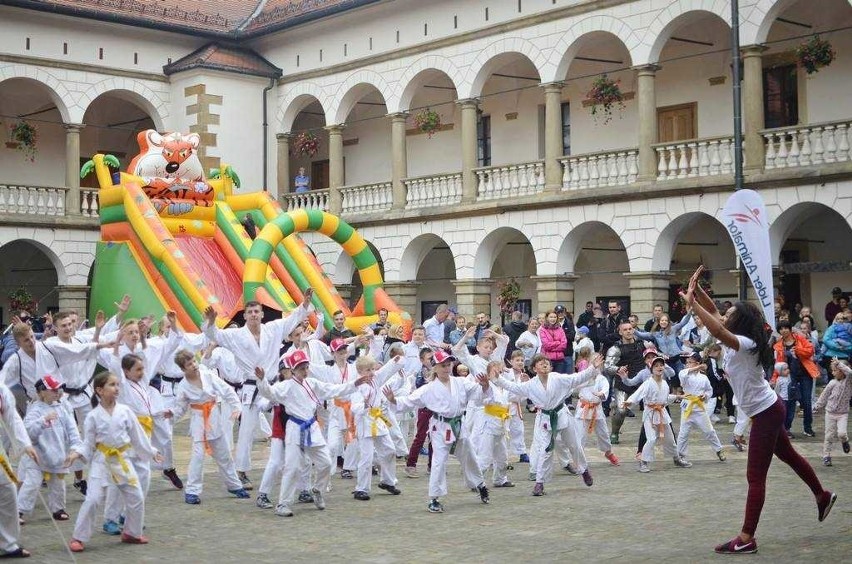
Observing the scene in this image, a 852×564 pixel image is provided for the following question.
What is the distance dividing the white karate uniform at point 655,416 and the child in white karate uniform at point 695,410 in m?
0.18

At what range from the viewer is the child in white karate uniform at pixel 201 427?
13.1 metres

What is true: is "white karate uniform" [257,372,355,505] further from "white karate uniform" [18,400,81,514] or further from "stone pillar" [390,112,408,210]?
"stone pillar" [390,112,408,210]

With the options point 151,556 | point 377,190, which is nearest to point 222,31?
point 377,190

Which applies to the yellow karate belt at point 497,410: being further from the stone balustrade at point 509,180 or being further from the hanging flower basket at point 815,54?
the stone balustrade at point 509,180

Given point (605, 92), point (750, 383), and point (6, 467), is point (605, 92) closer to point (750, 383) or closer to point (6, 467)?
point (750, 383)

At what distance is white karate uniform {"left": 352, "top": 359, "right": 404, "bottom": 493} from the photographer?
13336 millimetres

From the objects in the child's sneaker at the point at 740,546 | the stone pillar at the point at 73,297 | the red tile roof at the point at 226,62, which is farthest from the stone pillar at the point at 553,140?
the child's sneaker at the point at 740,546

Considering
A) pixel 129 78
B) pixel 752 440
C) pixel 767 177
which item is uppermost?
pixel 129 78

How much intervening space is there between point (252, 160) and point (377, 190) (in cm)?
395

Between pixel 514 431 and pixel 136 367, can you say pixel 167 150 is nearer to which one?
pixel 514 431

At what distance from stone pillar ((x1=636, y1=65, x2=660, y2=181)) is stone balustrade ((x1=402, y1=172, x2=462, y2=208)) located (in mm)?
5387

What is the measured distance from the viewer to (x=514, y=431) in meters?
16.4

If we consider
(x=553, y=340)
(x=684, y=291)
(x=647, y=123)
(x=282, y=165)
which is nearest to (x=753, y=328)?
(x=553, y=340)

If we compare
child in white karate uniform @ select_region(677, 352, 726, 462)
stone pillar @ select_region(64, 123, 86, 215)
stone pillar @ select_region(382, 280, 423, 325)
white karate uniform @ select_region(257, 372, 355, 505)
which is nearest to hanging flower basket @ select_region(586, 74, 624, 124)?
stone pillar @ select_region(382, 280, 423, 325)
